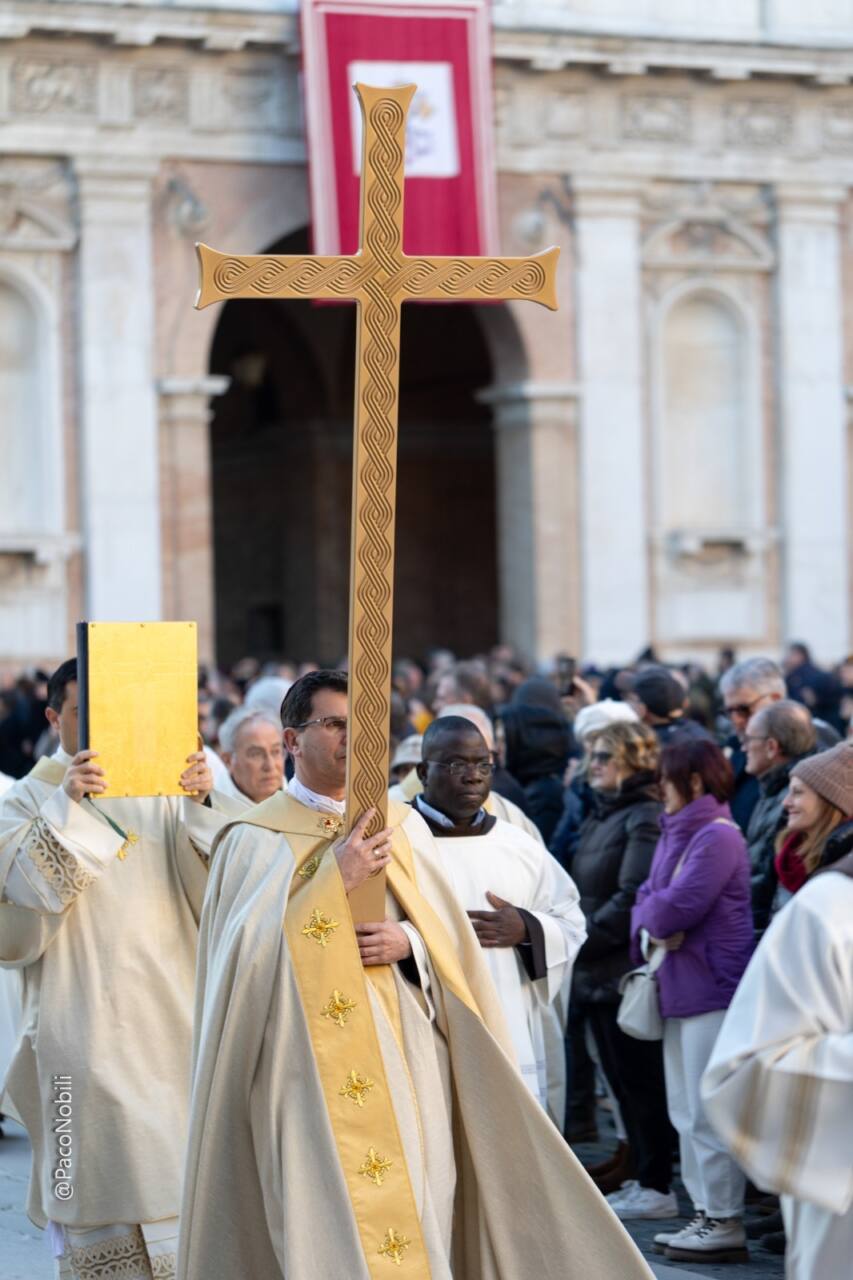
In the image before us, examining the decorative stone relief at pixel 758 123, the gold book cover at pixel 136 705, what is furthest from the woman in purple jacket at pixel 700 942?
the decorative stone relief at pixel 758 123

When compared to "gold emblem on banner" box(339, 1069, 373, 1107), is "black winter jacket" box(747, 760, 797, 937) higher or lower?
higher

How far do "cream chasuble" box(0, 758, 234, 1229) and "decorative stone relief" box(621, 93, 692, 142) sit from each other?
15.6 metres

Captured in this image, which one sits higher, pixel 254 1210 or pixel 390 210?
pixel 390 210

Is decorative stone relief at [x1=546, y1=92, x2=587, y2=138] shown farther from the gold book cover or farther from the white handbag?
the gold book cover

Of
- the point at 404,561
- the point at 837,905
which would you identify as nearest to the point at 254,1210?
the point at 837,905

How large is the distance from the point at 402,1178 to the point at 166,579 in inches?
585

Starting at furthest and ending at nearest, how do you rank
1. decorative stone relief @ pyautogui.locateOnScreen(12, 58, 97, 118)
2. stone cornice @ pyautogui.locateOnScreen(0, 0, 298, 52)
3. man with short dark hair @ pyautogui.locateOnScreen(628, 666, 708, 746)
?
decorative stone relief @ pyautogui.locateOnScreen(12, 58, 97, 118), stone cornice @ pyautogui.locateOnScreen(0, 0, 298, 52), man with short dark hair @ pyautogui.locateOnScreen(628, 666, 708, 746)

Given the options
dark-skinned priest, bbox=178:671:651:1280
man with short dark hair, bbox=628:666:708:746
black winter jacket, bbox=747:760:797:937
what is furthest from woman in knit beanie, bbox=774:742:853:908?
man with short dark hair, bbox=628:666:708:746

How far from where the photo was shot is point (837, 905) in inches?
149

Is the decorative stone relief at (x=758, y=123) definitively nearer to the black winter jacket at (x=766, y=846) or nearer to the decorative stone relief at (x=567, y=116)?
the decorative stone relief at (x=567, y=116)

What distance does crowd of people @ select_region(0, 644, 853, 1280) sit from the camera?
3.74m

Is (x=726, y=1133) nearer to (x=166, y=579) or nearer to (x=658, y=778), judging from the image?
(x=658, y=778)

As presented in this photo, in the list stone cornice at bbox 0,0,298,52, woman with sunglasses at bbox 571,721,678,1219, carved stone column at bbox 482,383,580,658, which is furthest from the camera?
carved stone column at bbox 482,383,580,658

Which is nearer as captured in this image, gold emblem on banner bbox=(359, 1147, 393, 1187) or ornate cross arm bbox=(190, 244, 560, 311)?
gold emblem on banner bbox=(359, 1147, 393, 1187)
